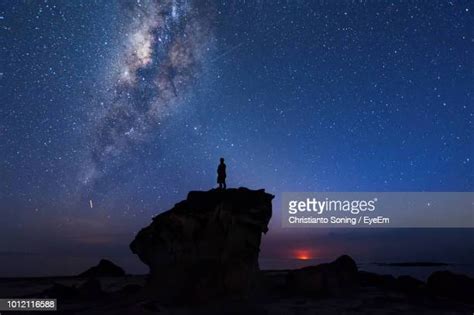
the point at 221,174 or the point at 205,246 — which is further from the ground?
the point at 221,174

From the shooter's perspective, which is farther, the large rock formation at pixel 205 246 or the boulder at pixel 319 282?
the boulder at pixel 319 282

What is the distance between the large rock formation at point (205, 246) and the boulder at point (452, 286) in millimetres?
15865

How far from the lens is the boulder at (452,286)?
1134 inches

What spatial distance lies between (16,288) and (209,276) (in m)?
20.3

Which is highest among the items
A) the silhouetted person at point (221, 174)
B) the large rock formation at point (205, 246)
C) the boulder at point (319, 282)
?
the silhouetted person at point (221, 174)

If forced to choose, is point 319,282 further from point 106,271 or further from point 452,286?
point 106,271

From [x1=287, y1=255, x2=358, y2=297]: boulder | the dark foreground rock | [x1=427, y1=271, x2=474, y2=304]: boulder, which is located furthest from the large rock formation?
the dark foreground rock

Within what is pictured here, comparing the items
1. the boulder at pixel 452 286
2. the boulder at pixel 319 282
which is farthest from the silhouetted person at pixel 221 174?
the boulder at pixel 452 286

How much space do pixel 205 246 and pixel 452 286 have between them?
66.9ft

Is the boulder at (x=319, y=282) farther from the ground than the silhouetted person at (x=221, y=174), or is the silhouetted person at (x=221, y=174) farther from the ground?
the silhouetted person at (x=221, y=174)

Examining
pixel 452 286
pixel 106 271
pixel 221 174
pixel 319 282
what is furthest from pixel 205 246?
pixel 106 271

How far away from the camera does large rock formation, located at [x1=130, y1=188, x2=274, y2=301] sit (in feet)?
78.7

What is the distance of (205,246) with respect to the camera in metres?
24.2

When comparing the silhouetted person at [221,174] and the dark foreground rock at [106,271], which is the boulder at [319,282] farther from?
the dark foreground rock at [106,271]
